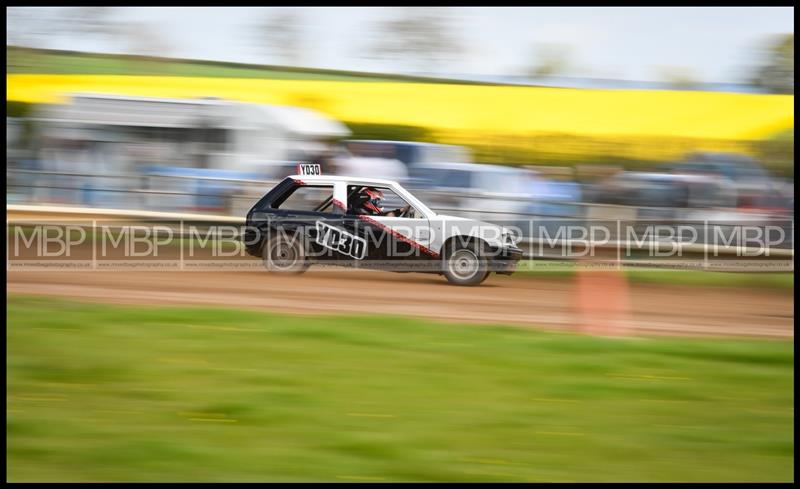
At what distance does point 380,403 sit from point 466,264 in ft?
18.3

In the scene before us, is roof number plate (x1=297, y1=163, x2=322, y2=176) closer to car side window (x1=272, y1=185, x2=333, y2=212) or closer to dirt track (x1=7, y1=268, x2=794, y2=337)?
car side window (x1=272, y1=185, x2=333, y2=212)

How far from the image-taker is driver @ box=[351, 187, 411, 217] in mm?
11038

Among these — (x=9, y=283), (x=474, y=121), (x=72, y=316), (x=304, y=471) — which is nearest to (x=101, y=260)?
(x=9, y=283)

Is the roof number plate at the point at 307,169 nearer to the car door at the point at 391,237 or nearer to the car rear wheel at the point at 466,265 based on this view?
the car door at the point at 391,237

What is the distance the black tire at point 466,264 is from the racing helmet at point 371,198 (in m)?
1.07

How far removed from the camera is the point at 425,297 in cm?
1056

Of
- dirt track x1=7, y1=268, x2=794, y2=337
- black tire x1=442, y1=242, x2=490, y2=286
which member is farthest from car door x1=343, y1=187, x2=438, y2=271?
dirt track x1=7, y1=268, x2=794, y2=337

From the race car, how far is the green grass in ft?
9.50

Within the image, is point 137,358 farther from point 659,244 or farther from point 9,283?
point 659,244

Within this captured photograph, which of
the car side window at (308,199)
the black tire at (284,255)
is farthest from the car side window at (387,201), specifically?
the black tire at (284,255)

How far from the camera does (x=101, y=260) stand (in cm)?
1321

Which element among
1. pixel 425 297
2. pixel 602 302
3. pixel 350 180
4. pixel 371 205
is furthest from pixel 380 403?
pixel 602 302

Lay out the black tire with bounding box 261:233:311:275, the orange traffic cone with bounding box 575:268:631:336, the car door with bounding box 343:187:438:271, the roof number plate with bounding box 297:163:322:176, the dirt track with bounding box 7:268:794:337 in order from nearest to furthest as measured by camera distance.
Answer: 1. the orange traffic cone with bounding box 575:268:631:336
2. the dirt track with bounding box 7:268:794:337
3. the car door with bounding box 343:187:438:271
4. the black tire with bounding box 261:233:311:275
5. the roof number plate with bounding box 297:163:322:176

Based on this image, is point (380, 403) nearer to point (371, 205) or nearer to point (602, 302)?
point (371, 205)
